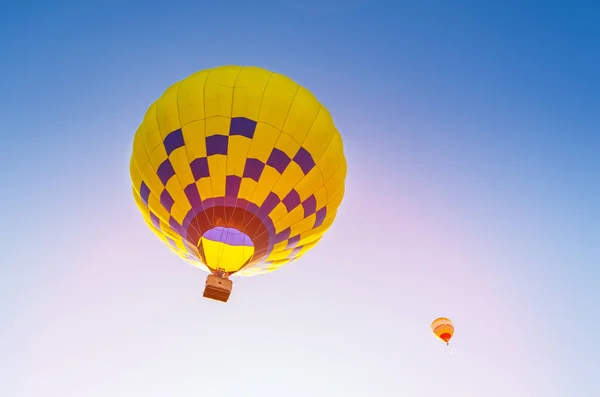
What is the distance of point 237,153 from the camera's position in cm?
593

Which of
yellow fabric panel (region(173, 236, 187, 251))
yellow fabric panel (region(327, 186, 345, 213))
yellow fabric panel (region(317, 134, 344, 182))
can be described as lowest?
yellow fabric panel (region(173, 236, 187, 251))

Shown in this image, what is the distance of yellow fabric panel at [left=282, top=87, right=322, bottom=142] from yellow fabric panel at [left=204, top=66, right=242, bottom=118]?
93 cm

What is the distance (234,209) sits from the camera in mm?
6023

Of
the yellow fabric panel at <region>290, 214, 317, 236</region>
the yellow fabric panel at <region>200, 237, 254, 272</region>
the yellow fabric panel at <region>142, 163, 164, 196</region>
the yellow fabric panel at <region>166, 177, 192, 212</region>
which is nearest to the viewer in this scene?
the yellow fabric panel at <region>166, 177, 192, 212</region>

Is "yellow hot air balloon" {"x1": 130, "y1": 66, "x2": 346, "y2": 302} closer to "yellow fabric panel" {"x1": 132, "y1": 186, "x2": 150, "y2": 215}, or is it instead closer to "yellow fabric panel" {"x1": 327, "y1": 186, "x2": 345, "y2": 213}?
"yellow fabric panel" {"x1": 327, "y1": 186, "x2": 345, "y2": 213}

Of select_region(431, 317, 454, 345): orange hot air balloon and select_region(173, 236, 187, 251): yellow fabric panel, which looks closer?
select_region(173, 236, 187, 251): yellow fabric panel

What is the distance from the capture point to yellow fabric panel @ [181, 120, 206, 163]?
19.5 feet

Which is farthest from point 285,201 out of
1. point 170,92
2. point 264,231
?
point 170,92

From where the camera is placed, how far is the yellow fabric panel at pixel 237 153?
5922 millimetres

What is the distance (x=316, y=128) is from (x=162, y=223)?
305cm

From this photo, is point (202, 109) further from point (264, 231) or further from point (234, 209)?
point (264, 231)

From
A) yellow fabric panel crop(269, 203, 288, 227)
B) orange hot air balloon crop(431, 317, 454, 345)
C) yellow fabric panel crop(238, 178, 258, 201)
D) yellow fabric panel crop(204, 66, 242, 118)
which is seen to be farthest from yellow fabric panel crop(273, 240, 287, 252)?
orange hot air balloon crop(431, 317, 454, 345)

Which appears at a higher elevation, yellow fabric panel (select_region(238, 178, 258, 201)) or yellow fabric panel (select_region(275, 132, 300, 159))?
yellow fabric panel (select_region(275, 132, 300, 159))

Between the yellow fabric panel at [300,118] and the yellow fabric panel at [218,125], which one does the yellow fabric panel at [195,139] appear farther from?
the yellow fabric panel at [300,118]
